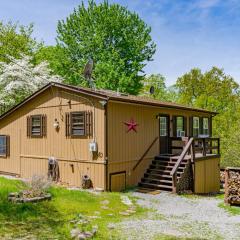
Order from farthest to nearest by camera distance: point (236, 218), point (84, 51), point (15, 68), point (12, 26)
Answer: point (12, 26), point (84, 51), point (15, 68), point (236, 218)

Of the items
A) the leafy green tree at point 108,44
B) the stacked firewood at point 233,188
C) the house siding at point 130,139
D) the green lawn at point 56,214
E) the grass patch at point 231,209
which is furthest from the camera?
the leafy green tree at point 108,44

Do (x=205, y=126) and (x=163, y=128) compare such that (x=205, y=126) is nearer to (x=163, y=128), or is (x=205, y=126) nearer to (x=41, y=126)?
(x=163, y=128)

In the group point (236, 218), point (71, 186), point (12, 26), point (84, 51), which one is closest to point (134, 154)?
point (71, 186)

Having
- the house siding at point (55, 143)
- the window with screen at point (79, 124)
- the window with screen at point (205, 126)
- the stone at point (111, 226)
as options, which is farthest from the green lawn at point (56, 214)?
the window with screen at point (205, 126)

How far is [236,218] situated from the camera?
9.20 meters

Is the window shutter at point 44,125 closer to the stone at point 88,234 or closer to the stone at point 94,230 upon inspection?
the stone at point 94,230

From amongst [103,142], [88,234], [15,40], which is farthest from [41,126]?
[15,40]

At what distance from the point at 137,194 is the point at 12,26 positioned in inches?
1146

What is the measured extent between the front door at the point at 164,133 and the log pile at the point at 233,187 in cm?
580

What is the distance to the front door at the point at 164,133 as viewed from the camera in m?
16.6

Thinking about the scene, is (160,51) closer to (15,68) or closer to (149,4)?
(15,68)

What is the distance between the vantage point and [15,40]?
3431 centimetres

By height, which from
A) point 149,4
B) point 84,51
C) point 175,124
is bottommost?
point 175,124

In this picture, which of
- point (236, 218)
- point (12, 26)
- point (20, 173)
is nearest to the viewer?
point (236, 218)
